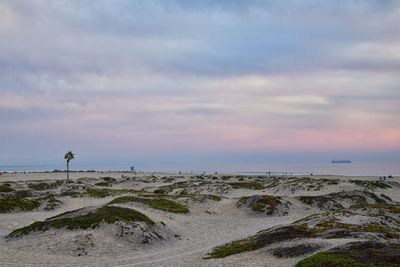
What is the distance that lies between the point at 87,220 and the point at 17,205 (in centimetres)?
2263

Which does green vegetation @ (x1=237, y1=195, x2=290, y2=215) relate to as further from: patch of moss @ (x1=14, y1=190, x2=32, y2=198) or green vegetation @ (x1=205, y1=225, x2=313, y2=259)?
patch of moss @ (x1=14, y1=190, x2=32, y2=198)

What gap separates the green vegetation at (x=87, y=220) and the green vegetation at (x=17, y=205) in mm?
16679

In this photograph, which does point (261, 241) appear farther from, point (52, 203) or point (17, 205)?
point (52, 203)

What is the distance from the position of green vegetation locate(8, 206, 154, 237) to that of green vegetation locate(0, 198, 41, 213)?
16679 millimetres

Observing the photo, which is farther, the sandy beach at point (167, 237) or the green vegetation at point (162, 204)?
the green vegetation at point (162, 204)

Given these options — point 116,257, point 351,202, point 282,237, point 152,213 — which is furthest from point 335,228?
point 351,202

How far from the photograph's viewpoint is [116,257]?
31312 mm

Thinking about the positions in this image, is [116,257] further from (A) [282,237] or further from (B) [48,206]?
(B) [48,206]

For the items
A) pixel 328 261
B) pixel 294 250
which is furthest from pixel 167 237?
pixel 328 261

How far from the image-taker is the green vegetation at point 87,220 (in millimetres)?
37688

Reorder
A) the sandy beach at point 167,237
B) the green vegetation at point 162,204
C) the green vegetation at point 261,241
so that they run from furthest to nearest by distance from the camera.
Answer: the green vegetation at point 162,204 → the green vegetation at point 261,241 → the sandy beach at point 167,237

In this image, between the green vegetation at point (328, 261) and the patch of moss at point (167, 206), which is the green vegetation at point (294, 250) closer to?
the green vegetation at point (328, 261)

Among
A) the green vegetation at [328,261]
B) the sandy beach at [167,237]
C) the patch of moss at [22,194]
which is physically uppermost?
the patch of moss at [22,194]

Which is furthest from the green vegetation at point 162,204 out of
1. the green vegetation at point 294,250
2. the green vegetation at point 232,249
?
the green vegetation at point 294,250
